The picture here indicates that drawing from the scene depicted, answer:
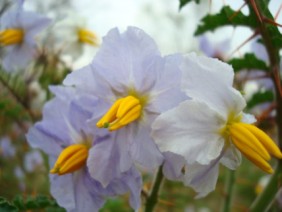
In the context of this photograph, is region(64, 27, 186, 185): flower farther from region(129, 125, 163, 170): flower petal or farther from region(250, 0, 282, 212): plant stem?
region(250, 0, 282, 212): plant stem

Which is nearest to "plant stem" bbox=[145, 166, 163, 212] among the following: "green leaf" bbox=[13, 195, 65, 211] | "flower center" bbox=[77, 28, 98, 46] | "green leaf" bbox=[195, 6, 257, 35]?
"green leaf" bbox=[13, 195, 65, 211]

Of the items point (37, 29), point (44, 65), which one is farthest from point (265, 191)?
point (44, 65)

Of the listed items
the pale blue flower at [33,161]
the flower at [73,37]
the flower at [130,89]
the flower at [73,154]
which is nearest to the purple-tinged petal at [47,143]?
the flower at [73,154]

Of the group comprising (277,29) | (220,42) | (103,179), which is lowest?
(220,42)

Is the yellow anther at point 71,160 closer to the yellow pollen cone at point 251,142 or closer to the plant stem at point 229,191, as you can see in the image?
the yellow pollen cone at point 251,142

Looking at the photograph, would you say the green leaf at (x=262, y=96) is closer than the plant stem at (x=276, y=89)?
No

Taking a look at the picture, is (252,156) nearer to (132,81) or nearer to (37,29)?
(132,81)

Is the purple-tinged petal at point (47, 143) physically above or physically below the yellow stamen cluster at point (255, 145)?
below
